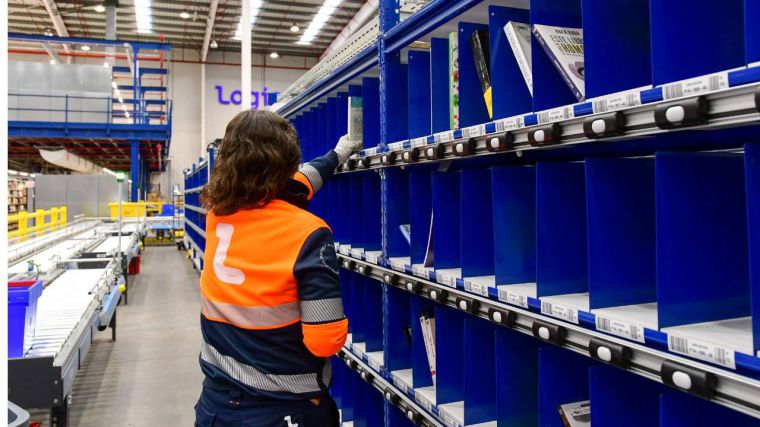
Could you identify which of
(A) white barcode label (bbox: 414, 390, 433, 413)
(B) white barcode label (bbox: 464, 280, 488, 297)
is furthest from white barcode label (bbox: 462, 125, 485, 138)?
(A) white barcode label (bbox: 414, 390, 433, 413)

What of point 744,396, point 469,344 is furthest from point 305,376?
point 744,396

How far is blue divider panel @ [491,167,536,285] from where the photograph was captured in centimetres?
216

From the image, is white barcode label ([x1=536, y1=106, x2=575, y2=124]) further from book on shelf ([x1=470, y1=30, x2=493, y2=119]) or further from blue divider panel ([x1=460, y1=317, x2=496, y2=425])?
blue divider panel ([x1=460, y1=317, x2=496, y2=425])

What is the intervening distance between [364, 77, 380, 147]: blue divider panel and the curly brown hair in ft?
4.91

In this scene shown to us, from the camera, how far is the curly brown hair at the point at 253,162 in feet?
Result: 6.24

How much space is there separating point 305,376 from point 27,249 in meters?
5.98

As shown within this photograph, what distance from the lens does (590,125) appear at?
1562 mm

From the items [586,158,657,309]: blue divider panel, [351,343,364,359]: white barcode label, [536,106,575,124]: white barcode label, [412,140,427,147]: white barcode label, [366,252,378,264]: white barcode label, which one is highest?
[412,140,427,147]: white barcode label

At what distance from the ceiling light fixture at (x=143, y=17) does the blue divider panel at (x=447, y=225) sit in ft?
58.6

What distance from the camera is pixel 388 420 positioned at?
3.06 meters

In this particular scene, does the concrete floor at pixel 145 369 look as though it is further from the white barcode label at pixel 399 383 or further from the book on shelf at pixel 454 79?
the book on shelf at pixel 454 79

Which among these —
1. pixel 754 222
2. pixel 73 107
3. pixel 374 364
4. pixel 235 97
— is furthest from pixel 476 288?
pixel 235 97

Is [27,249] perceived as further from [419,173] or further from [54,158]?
[54,158]

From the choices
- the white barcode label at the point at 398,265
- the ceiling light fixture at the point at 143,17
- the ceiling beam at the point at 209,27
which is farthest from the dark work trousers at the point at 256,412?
the ceiling light fixture at the point at 143,17
